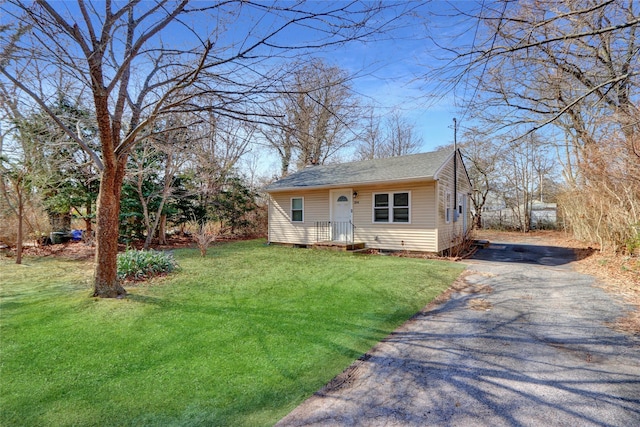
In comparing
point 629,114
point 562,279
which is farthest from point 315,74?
point 629,114

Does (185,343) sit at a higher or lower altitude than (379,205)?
lower

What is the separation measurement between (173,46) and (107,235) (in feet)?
9.52

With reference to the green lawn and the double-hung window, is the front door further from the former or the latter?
the green lawn

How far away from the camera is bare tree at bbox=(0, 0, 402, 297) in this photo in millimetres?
2951

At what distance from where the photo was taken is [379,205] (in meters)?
10.9

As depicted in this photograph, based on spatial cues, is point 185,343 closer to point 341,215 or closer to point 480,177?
point 341,215

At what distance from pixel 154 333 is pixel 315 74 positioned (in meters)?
3.54

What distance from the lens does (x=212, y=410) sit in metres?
2.11

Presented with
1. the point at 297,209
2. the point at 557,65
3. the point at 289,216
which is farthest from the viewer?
the point at 289,216

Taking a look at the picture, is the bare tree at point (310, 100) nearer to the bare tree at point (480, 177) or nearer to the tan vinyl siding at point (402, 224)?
the tan vinyl siding at point (402, 224)

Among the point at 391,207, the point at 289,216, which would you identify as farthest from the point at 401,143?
the point at 391,207

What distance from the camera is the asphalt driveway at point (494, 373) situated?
211 cm

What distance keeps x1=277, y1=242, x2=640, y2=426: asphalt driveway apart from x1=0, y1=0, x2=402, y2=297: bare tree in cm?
299

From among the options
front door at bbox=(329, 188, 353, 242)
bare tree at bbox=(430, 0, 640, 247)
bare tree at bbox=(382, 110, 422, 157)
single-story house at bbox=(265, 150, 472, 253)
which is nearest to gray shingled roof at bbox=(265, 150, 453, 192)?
single-story house at bbox=(265, 150, 472, 253)
